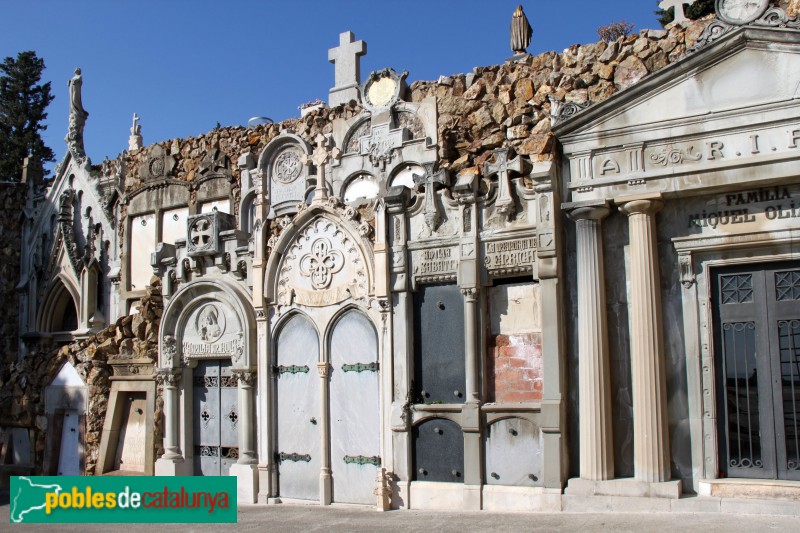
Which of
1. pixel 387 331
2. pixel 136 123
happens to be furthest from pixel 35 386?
pixel 387 331

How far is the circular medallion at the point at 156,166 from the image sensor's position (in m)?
17.8

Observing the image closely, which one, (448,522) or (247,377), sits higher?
(247,377)

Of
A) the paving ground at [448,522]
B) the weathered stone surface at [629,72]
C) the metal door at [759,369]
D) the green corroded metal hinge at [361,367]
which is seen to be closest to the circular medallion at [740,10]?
the weathered stone surface at [629,72]

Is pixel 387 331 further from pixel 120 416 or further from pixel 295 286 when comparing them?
pixel 120 416

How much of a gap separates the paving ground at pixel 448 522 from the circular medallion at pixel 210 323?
9.93 ft

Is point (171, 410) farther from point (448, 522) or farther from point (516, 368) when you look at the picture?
point (516, 368)

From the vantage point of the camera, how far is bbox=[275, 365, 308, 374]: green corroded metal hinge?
12914 millimetres

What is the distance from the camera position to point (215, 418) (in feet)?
46.1

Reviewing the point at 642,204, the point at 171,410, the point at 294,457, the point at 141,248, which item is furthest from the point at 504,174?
the point at 141,248

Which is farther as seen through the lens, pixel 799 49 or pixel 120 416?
pixel 120 416

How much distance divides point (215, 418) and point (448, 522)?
5.51m

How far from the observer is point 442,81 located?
536 inches

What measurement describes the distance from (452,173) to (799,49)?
15.6 ft

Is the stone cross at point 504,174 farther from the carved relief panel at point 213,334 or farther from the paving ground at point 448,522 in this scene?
the carved relief panel at point 213,334
